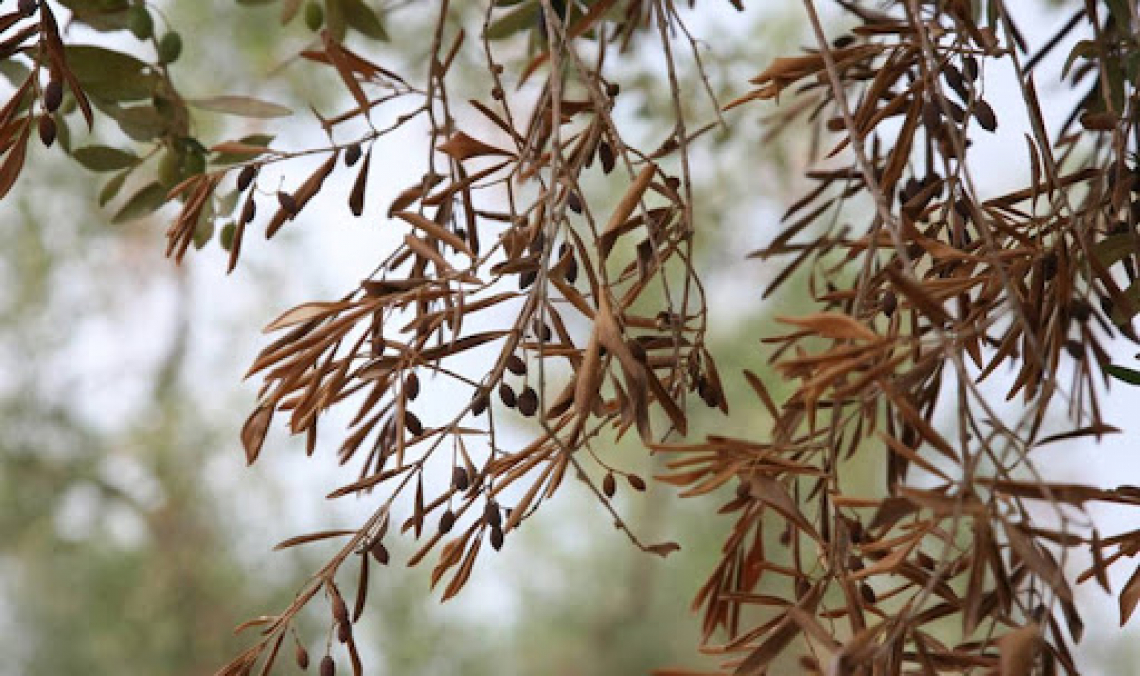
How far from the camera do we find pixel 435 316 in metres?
0.37

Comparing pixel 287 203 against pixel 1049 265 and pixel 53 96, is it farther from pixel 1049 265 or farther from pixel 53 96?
pixel 1049 265

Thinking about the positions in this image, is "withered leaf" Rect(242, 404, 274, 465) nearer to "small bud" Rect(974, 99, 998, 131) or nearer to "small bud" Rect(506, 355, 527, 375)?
"small bud" Rect(506, 355, 527, 375)

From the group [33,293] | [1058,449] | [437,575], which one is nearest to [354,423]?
[437,575]

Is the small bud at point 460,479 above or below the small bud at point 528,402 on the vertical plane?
below

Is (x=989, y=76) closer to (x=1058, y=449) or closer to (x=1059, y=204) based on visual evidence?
(x=1059, y=204)

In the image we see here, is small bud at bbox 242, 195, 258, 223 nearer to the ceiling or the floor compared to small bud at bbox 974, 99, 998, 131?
nearer to the ceiling

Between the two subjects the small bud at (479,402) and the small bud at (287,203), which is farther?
the small bud at (287,203)

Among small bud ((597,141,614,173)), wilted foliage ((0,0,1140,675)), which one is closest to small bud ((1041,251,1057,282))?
wilted foliage ((0,0,1140,675))

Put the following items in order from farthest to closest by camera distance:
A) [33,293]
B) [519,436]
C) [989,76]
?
[519,436]
[33,293]
[989,76]

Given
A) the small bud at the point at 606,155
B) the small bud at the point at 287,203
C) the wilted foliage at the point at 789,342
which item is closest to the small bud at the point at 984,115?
the wilted foliage at the point at 789,342

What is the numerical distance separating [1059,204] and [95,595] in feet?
8.97

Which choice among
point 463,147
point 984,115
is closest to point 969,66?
point 984,115

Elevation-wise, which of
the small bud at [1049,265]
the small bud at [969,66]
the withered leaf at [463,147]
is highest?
the small bud at [969,66]

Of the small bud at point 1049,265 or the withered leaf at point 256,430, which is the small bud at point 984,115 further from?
the withered leaf at point 256,430
